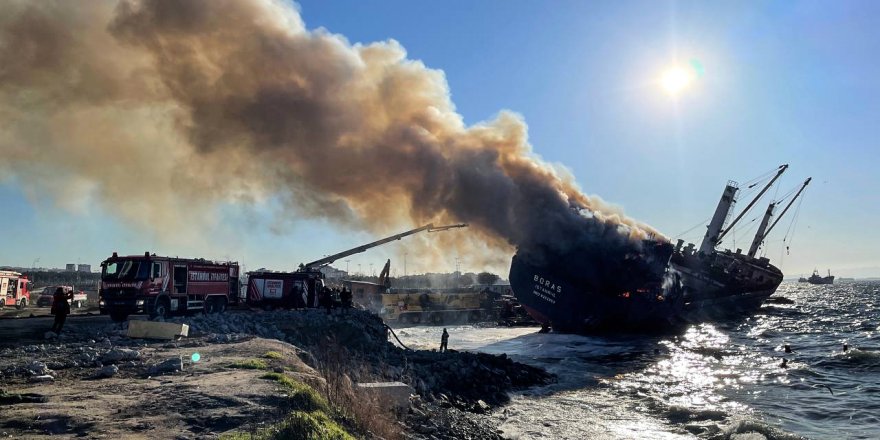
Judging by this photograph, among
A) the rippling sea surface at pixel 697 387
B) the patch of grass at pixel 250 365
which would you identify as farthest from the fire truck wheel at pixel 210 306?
the patch of grass at pixel 250 365

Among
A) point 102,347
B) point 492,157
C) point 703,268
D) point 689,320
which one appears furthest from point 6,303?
point 703,268

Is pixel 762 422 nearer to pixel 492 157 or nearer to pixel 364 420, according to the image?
pixel 364 420

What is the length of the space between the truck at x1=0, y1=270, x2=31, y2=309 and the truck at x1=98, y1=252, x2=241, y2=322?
16.8m

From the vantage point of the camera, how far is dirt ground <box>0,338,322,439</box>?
7.71 meters

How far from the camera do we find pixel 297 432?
7.33 metres

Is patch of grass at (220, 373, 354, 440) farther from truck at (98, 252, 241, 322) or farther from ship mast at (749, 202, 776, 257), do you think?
ship mast at (749, 202, 776, 257)

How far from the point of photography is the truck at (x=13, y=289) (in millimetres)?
35938

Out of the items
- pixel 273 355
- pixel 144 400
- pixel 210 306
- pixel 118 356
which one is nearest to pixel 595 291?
pixel 210 306

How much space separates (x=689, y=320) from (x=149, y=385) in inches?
1750

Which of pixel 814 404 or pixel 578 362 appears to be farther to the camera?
pixel 578 362

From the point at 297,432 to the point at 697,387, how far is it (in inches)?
724

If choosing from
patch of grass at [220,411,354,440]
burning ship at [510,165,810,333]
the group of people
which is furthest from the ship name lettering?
patch of grass at [220,411,354,440]

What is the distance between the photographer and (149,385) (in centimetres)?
1062

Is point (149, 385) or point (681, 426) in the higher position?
point (149, 385)
